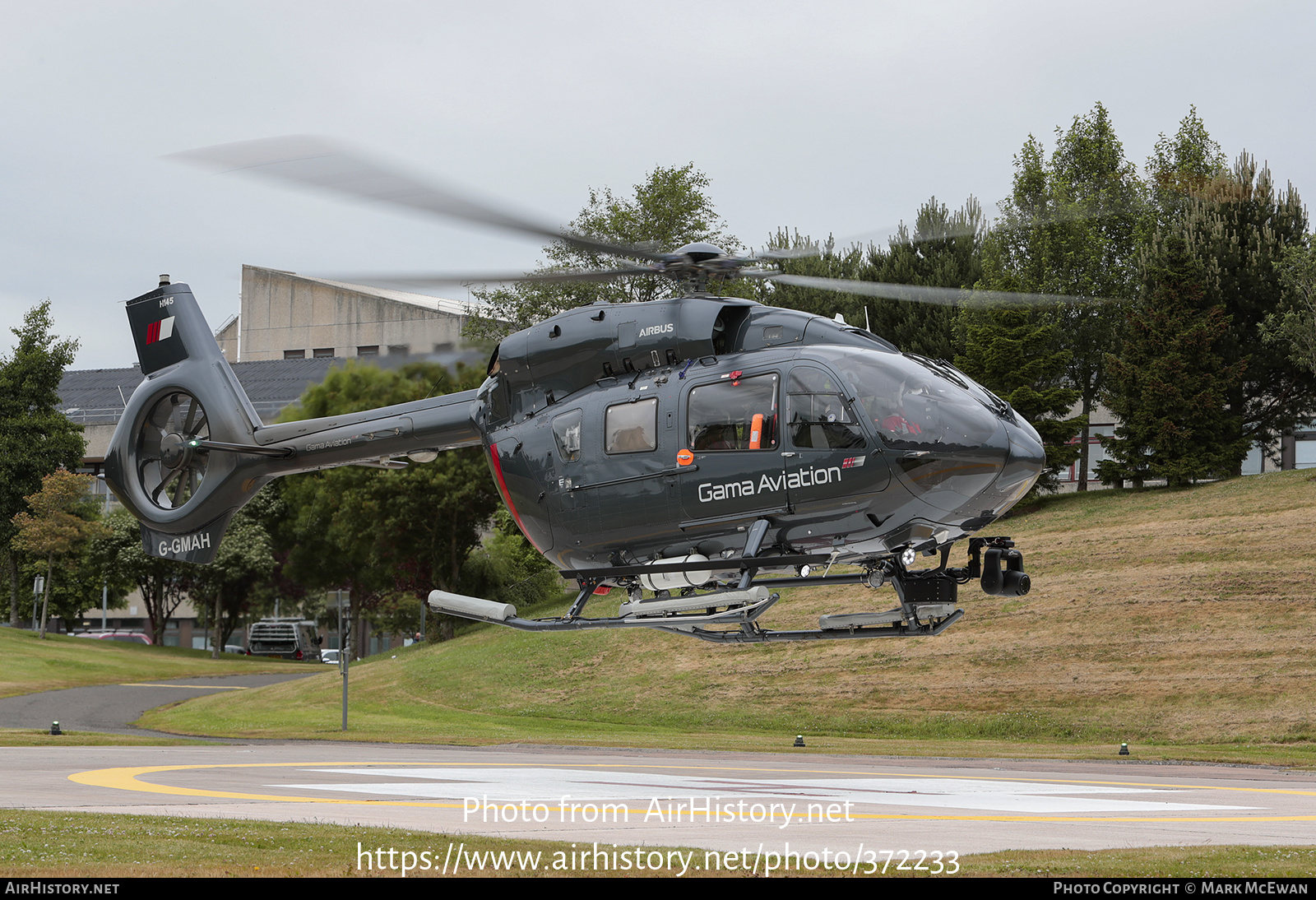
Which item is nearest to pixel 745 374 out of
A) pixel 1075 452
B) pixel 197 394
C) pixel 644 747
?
pixel 197 394

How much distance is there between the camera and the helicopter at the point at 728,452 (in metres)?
12.5

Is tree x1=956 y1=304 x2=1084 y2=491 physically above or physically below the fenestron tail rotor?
above

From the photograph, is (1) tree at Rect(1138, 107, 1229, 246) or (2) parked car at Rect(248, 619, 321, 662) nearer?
(1) tree at Rect(1138, 107, 1229, 246)

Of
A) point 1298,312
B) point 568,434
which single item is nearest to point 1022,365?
point 1298,312

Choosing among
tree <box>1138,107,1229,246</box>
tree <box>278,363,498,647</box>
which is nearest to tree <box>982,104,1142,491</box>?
tree <box>1138,107,1229,246</box>

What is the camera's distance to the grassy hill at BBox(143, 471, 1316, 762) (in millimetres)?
29031

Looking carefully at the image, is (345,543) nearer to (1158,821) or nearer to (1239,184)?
(1239,184)

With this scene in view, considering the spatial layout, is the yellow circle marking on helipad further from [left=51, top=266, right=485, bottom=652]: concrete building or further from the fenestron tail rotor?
[left=51, top=266, right=485, bottom=652]: concrete building

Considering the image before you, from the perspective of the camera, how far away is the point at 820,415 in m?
12.8

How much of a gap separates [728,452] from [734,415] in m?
0.43

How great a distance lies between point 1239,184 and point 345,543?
4257 centimetres

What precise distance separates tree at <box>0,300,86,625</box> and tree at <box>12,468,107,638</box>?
1507 millimetres

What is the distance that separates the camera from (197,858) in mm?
8547

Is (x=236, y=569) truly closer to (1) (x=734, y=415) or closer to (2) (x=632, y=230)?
(2) (x=632, y=230)
